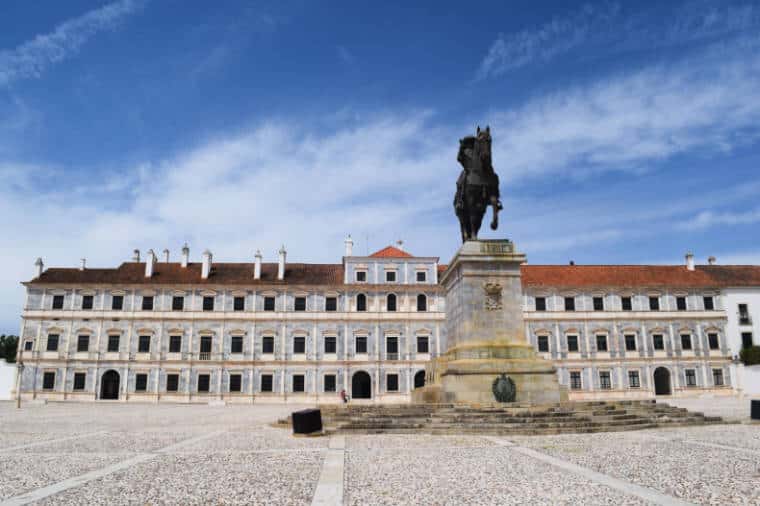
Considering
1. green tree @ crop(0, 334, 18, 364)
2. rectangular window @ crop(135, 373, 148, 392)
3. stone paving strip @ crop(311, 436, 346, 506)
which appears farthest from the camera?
green tree @ crop(0, 334, 18, 364)

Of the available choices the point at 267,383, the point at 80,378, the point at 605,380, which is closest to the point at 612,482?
the point at 267,383

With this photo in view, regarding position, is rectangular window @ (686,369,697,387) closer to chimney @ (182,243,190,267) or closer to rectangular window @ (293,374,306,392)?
rectangular window @ (293,374,306,392)

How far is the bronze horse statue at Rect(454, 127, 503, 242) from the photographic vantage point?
51.8 feet

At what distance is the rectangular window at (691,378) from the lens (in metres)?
43.8

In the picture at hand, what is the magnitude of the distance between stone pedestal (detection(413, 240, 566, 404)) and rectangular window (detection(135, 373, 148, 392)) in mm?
32869

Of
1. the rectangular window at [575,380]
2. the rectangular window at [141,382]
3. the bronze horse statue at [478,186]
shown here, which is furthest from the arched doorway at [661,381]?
the rectangular window at [141,382]

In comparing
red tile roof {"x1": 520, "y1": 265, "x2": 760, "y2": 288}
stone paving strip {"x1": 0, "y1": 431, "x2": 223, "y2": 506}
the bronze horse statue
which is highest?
red tile roof {"x1": 520, "y1": 265, "x2": 760, "y2": 288}

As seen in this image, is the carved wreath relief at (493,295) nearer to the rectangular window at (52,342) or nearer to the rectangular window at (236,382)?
the rectangular window at (236,382)

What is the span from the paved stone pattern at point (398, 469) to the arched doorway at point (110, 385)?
3388 centimetres

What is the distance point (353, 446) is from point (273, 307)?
1386 inches

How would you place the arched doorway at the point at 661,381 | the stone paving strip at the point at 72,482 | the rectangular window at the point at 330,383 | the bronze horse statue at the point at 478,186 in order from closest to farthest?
the stone paving strip at the point at 72,482 < the bronze horse statue at the point at 478,186 < the rectangular window at the point at 330,383 < the arched doorway at the point at 661,381

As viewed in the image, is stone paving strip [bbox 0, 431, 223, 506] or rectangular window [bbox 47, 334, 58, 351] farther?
rectangular window [bbox 47, 334, 58, 351]

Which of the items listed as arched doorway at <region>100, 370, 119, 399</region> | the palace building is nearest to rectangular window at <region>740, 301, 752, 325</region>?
the palace building

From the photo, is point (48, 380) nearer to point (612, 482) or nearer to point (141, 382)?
point (141, 382)
